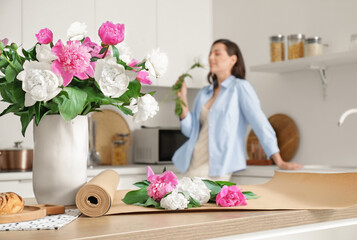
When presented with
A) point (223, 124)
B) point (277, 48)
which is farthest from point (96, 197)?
point (277, 48)

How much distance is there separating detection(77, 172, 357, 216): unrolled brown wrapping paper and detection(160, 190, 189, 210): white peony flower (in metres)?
0.02

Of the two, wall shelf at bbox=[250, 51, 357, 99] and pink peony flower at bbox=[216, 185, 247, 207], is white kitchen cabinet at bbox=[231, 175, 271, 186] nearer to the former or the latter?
wall shelf at bbox=[250, 51, 357, 99]

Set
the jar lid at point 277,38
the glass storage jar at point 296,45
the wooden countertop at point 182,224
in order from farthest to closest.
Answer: the jar lid at point 277,38 < the glass storage jar at point 296,45 < the wooden countertop at point 182,224

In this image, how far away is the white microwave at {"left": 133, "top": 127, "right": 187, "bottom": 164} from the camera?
3912mm

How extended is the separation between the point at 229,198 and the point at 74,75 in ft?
1.43

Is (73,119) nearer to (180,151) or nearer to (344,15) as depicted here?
(180,151)

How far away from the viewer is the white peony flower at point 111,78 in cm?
119

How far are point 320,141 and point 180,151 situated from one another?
90 centimetres

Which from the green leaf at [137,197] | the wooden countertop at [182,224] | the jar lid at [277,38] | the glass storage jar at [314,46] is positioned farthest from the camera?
the jar lid at [277,38]

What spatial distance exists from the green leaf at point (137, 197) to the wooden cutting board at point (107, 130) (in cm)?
275

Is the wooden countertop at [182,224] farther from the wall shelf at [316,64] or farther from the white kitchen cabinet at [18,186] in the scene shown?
the white kitchen cabinet at [18,186]

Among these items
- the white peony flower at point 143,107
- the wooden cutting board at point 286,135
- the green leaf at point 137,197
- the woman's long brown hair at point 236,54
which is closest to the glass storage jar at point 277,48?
the woman's long brown hair at point 236,54

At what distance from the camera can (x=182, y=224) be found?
0.99 meters

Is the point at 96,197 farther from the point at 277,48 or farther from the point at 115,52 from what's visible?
the point at 277,48
